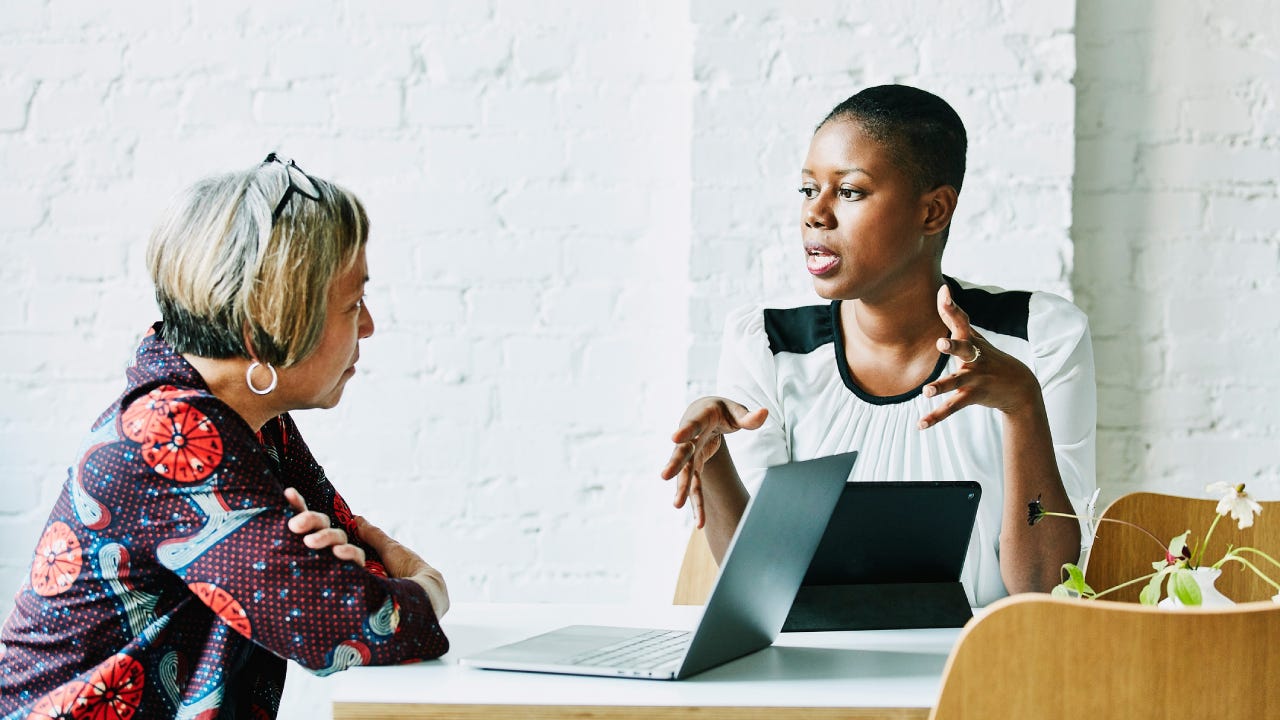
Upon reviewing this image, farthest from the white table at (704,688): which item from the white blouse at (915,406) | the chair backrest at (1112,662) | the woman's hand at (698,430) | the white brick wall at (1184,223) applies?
the white brick wall at (1184,223)

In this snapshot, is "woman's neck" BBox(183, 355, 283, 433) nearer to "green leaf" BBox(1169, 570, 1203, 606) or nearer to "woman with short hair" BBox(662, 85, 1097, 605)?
"woman with short hair" BBox(662, 85, 1097, 605)

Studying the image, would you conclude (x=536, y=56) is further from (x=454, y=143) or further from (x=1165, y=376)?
(x=1165, y=376)

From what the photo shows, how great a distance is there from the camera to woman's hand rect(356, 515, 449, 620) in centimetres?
115

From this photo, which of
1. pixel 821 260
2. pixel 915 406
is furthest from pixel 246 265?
pixel 915 406

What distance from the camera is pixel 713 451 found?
4.84ft

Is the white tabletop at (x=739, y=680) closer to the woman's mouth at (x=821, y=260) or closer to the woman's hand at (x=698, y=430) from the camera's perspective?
the woman's hand at (x=698, y=430)

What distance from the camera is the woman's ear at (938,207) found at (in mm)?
1684

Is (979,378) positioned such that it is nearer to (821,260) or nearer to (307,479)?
(821,260)

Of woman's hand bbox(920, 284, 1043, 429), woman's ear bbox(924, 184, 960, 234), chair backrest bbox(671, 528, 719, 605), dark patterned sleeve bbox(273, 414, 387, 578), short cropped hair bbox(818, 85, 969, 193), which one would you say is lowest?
chair backrest bbox(671, 528, 719, 605)

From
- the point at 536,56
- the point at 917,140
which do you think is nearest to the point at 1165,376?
the point at 917,140

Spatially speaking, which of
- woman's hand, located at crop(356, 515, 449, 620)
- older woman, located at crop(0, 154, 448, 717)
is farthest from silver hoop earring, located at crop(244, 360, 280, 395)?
woman's hand, located at crop(356, 515, 449, 620)

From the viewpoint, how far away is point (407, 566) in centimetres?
127

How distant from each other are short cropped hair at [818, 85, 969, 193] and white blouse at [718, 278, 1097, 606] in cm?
18

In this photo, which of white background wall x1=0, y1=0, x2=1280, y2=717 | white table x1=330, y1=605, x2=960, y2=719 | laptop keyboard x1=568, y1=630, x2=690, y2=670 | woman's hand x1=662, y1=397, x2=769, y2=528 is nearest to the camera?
white table x1=330, y1=605, x2=960, y2=719
